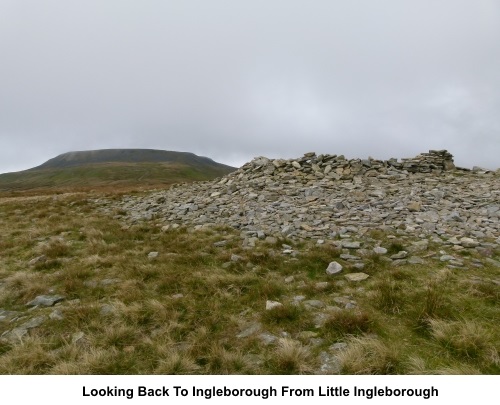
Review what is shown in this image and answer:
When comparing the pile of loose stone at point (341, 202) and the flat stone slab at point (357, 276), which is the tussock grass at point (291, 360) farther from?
the pile of loose stone at point (341, 202)

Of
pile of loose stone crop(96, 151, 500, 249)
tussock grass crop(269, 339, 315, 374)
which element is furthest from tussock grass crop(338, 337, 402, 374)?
pile of loose stone crop(96, 151, 500, 249)

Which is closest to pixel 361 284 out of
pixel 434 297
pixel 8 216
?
pixel 434 297

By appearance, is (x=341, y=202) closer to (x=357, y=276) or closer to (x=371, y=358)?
(x=357, y=276)

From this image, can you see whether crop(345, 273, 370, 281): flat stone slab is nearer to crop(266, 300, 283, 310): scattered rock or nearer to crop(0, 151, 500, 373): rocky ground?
crop(0, 151, 500, 373): rocky ground

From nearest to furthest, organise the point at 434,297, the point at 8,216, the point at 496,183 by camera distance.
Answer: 1. the point at 434,297
2. the point at 496,183
3. the point at 8,216

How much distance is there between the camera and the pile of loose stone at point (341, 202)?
1080 cm

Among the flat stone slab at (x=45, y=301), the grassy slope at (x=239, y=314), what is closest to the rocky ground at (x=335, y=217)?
the flat stone slab at (x=45, y=301)

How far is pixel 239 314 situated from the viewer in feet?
20.1

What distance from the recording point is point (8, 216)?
2008 cm

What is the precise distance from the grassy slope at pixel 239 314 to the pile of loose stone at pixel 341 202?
5.76 ft

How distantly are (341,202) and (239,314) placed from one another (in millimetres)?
9150

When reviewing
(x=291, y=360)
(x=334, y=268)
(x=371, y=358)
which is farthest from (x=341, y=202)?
(x=291, y=360)
